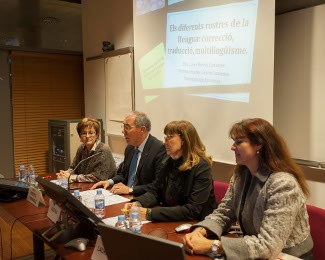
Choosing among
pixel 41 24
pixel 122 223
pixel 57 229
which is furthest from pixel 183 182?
pixel 41 24

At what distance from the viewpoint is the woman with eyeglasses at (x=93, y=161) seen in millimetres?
2871

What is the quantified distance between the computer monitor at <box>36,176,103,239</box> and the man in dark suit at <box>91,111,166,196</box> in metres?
0.80

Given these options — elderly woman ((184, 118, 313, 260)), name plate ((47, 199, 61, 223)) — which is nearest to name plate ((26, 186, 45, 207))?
name plate ((47, 199, 61, 223))

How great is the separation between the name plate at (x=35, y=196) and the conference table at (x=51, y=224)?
0.03 meters

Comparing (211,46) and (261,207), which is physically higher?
(211,46)

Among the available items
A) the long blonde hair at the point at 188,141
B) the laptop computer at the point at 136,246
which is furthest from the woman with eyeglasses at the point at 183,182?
the laptop computer at the point at 136,246

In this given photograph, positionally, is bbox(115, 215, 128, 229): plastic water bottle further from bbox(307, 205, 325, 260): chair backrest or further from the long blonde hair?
bbox(307, 205, 325, 260): chair backrest

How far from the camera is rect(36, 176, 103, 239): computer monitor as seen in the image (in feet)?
4.99

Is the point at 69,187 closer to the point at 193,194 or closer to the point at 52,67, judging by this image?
the point at 193,194

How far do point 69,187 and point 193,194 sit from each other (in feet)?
3.66

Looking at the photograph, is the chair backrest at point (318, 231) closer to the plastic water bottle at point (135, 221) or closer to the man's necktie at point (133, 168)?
the plastic water bottle at point (135, 221)

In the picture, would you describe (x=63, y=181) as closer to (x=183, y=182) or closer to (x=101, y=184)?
(x=101, y=184)

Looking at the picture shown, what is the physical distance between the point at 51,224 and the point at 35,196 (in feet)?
1.44

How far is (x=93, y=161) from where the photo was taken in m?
2.95
